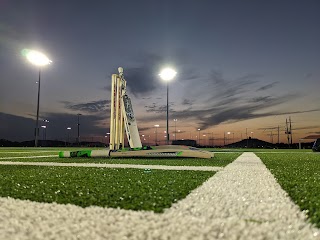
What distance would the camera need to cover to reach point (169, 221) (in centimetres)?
187

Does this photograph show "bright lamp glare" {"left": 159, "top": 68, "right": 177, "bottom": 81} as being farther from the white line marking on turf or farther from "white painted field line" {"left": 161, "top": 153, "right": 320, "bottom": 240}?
the white line marking on turf

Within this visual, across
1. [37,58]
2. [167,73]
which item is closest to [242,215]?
[167,73]

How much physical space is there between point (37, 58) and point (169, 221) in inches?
1206

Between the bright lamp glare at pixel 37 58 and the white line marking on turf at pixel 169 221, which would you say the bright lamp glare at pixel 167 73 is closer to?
the bright lamp glare at pixel 37 58

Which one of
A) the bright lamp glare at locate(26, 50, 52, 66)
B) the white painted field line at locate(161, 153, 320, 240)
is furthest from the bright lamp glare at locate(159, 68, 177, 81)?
the white painted field line at locate(161, 153, 320, 240)

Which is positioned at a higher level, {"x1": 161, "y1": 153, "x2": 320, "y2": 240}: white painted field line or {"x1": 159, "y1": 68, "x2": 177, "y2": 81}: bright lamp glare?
{"x1": 159, "y1": 68, "x2": 177, "y2": 81}: bright lamp glare

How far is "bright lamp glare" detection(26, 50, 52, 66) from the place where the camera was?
93.8 ft

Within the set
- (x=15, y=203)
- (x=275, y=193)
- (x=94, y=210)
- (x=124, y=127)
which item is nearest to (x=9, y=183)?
(x=15, y=203)

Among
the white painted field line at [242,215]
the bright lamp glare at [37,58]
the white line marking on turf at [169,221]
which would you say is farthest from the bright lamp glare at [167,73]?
the white line marking on turf at [169,221]

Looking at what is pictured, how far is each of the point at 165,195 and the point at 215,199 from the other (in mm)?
478

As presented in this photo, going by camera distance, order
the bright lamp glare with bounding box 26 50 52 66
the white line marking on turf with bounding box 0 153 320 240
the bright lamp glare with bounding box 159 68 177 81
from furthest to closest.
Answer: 1. the bright lamp glare with bounding box 26 50 52 66
2. the bright lamp glare with bounding box 159 68 177 81
3. the white line marking on turf with bounding box 0 153 320 240

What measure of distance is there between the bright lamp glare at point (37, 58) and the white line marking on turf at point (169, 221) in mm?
28962

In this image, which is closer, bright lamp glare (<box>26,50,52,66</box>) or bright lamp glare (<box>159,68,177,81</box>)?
bright lamp glare (<box>159,68,177,81</box>)

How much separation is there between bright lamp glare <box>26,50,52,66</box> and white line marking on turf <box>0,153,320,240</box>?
1140 inches
